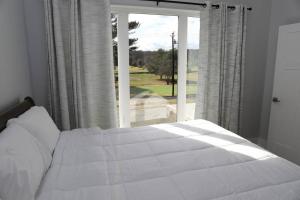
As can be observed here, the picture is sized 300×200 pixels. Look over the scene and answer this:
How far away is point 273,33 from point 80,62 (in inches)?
116

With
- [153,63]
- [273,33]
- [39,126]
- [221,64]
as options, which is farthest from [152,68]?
[273,33]

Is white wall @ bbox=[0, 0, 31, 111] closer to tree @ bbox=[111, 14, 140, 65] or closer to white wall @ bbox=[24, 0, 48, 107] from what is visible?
white wall @ bbox=[24, 0, 48, 107]

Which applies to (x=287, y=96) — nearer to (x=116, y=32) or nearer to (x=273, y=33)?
(x=273, y=33)

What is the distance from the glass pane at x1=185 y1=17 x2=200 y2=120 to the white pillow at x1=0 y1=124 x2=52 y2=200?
7.76 ft

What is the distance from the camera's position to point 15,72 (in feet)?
6.73

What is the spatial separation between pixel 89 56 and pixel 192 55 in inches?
60.2

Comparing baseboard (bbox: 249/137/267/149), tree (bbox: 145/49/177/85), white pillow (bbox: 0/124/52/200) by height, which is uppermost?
tree (bbox: 145/49/177/85)

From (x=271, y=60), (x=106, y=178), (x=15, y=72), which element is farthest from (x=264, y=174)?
(x=271, y=60)

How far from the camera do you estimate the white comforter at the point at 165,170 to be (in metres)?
1.18

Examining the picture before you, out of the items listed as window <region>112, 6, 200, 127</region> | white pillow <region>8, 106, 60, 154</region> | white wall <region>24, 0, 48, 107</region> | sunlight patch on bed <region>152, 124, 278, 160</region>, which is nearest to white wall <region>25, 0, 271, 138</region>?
white wall <region>24, 0, 48, 107</region>

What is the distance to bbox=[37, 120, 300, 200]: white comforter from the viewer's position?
3.86ft

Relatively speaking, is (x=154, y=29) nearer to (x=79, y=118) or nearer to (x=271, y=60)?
(x=79, y=118)

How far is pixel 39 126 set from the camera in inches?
63.4

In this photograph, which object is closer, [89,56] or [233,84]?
[89,56]
